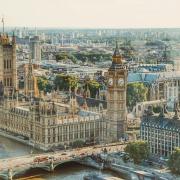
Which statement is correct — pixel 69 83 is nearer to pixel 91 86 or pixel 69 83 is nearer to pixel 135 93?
pixel 91 86

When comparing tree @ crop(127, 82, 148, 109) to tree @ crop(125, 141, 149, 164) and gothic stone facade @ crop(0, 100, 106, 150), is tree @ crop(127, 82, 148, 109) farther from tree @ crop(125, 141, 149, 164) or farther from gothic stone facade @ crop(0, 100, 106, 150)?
tree @ crop(125, 141, 149, 164)

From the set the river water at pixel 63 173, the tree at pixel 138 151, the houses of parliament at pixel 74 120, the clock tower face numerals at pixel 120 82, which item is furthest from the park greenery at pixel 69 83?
the tree at pixel 138 151

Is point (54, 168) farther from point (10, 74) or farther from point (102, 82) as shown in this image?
point (102, 82)

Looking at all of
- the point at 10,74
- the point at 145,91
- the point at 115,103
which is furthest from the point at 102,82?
the point at 115,103

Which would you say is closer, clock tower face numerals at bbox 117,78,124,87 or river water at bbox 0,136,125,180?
river water at bbox 0,136,125,180

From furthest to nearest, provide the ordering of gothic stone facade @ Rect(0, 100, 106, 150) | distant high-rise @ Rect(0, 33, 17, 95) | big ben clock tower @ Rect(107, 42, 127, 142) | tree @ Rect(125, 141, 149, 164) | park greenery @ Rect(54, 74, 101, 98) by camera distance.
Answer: park greenery @ Rect(54, 74, 101, 98), distant high-rise @ Rect(0, 33, 17, 95), big ben clock tower @ Rect(107, 42, 127, 142), gothic stone facade @ Rect(0, 100, 106, 150), tree @ Rect(125, 141, 149, 164)

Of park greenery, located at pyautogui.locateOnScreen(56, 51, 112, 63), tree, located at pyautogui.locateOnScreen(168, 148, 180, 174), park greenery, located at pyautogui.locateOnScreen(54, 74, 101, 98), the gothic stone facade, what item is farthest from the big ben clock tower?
park greenery, located at pyautogui.locateOnScreen(56, 51, 112, 63)
